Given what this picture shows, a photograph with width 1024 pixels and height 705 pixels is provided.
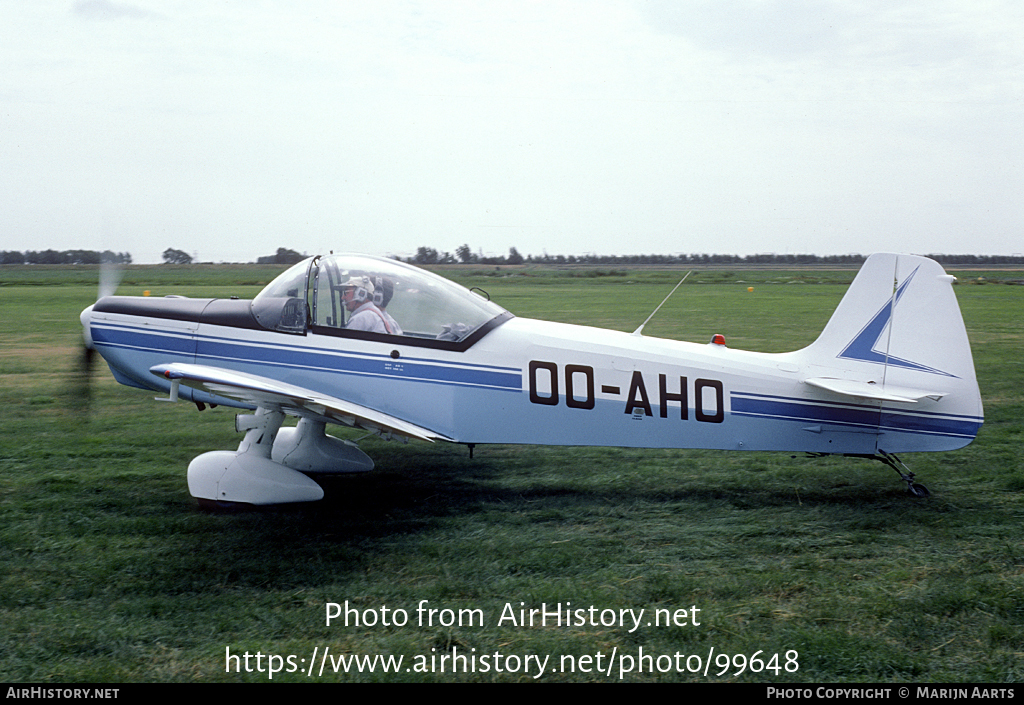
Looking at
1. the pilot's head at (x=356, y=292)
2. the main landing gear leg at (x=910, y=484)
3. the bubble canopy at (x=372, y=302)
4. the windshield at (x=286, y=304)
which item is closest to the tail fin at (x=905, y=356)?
the main landing gear leg at (x=910, y=484)

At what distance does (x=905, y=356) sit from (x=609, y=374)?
2.28 metres

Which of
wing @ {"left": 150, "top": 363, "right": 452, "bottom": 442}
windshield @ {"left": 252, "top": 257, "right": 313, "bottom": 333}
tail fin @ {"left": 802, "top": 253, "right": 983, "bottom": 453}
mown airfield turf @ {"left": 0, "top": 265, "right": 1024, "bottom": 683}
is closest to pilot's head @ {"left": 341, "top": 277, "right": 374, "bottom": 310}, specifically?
windshield @ {"left": 252, "top": 257, "right": 313, "bottom": 333}

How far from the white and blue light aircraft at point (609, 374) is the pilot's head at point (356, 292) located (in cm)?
1

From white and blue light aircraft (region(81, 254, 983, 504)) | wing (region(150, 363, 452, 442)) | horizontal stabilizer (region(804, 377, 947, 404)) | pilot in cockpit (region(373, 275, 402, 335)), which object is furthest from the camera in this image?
pilot in cockpit (region(373, 275, 402, 335))

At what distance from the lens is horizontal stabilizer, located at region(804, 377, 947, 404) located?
17.2ft

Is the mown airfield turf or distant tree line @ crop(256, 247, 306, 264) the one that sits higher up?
distant tree line @ crop(256, 247, 306, 264)

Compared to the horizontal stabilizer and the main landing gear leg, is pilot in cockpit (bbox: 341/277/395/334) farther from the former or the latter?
the main landing gear leg

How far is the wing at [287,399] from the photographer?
4402 mm

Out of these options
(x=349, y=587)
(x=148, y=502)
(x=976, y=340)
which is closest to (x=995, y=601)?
(x=349, y=587)

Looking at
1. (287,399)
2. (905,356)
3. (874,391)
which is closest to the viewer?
(287,399)

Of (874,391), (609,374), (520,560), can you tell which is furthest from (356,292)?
A: (874,391)

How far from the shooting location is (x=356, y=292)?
218 inches

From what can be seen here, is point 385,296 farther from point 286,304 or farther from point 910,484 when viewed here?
point 910,484
